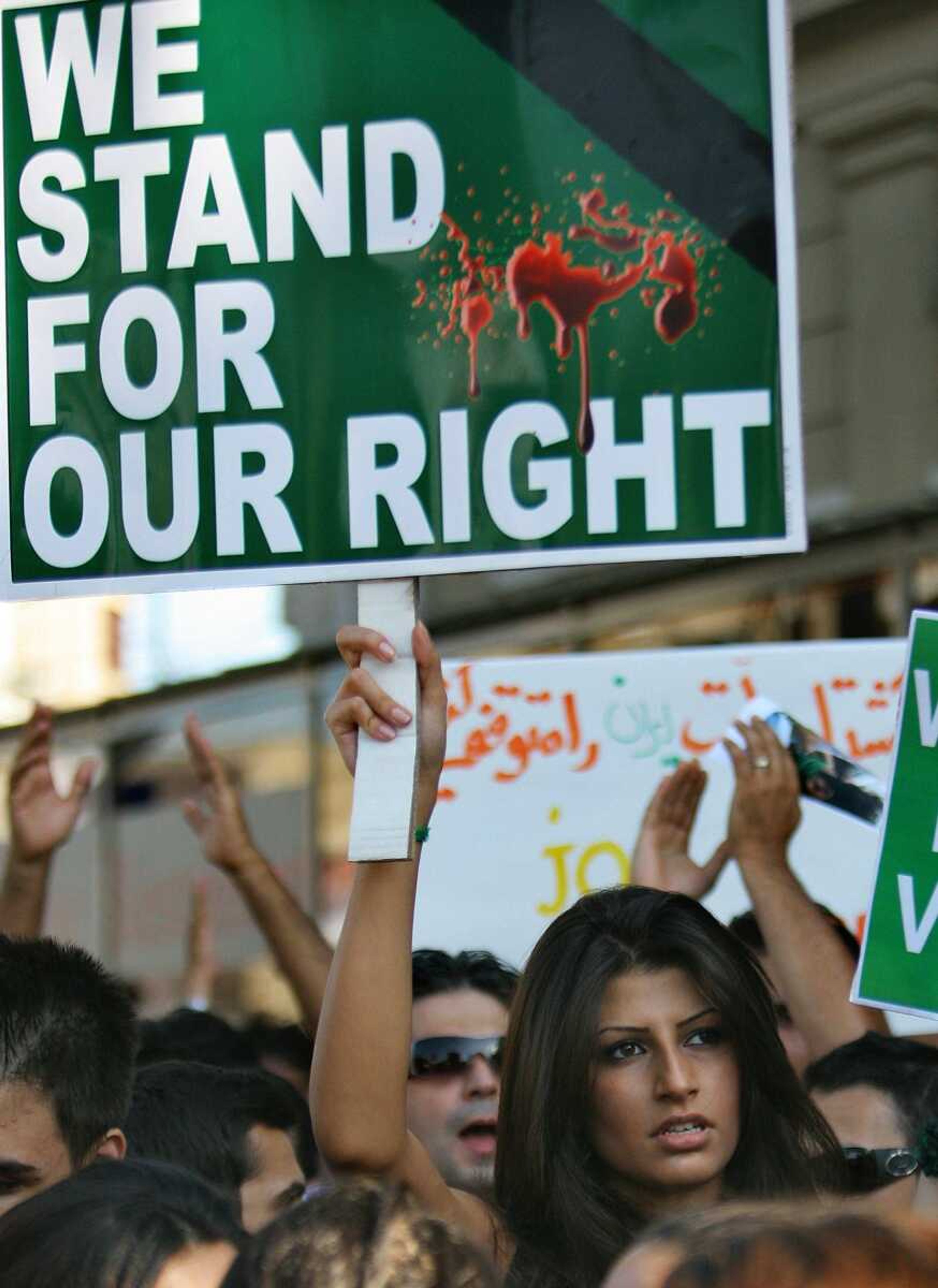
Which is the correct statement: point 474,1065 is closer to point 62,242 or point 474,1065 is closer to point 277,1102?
point 277,1102

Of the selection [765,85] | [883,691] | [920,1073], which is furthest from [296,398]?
[883,691]

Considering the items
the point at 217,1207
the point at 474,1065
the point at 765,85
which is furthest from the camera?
the point at 474,1065

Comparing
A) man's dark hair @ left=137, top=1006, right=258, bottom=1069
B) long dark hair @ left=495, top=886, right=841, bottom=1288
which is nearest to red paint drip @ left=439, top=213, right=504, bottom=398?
long dark hair @ left=495, top=886, right=841, bottom=1288

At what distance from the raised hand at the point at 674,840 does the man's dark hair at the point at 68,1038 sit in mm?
1211

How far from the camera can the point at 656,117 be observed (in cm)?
287

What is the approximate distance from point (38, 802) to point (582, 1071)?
1.35 metres

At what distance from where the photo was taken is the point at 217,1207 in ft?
7.08

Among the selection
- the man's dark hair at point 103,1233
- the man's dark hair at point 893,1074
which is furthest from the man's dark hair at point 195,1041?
the man's dark hair at point 103,1233

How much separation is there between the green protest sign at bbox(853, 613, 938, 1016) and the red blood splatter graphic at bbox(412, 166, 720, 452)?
74 centimetres

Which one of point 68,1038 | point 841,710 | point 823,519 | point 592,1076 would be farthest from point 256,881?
point 823,519

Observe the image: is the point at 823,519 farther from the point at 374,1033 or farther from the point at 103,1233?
the point at 103,1233

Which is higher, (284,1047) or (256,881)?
(256,881)

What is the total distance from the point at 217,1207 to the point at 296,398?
1.11 metres

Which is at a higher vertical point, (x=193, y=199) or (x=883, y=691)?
(x=193, y=199)
